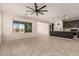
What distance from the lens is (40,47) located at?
2420mm

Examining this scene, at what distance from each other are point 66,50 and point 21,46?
3.45 ft

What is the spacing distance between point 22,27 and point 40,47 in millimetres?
674

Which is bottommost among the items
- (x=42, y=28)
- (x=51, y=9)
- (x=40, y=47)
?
(x=40, y=47)

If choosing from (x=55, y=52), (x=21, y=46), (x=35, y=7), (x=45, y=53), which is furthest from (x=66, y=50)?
(x=35, y=7)

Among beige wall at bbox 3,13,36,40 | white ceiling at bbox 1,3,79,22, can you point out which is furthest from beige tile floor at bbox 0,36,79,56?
white ceiling at bbox 1,3,79,22

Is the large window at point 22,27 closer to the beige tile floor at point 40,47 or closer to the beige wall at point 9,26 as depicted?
the beige wall at point 9,26

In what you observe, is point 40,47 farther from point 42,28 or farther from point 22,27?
point 22,27

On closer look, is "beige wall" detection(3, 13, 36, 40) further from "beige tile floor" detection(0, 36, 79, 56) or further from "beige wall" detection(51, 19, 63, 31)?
"beige wall" detection(51, 19, 63, 31)

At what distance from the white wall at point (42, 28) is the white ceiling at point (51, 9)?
153mm

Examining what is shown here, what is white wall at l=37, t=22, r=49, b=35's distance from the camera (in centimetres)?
258

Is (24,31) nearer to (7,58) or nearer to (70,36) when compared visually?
(7,58)

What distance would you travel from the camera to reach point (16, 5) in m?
2.35

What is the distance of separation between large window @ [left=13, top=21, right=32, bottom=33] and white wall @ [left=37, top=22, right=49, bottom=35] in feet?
0.74

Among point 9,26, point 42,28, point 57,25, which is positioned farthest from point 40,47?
point 9,26
